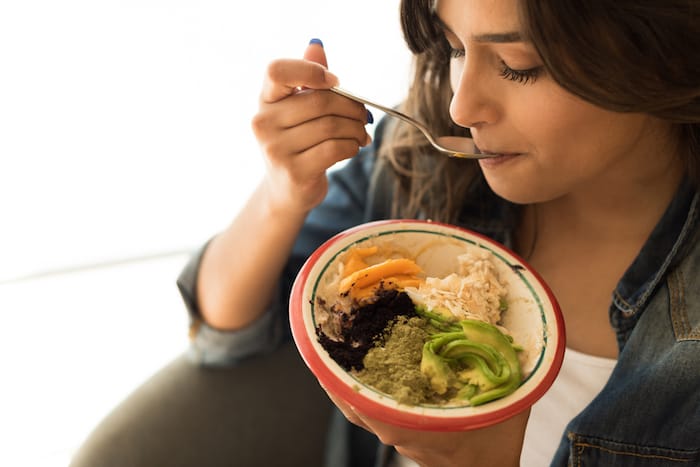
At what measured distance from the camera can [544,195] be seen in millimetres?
885

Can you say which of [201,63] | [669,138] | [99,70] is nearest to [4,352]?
[99,70]

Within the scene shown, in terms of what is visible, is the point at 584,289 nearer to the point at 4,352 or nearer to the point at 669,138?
the point at 669,138

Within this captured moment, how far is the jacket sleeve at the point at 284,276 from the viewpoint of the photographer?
3.87ft

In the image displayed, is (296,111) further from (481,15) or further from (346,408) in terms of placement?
(346,408)

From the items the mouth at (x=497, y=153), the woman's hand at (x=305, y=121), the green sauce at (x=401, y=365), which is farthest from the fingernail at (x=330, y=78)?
the green sauce at (x=401, y=365)

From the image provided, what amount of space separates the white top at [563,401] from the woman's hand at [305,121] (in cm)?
51

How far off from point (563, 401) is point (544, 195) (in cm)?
37

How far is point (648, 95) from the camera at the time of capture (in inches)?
28.9

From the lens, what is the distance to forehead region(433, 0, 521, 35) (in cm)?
71

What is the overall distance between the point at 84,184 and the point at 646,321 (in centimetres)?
151

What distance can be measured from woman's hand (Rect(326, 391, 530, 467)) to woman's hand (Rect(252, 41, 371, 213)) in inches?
15.1

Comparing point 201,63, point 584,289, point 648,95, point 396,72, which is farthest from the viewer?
point 396,72

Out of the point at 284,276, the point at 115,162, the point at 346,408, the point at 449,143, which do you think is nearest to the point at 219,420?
the point at 284,276

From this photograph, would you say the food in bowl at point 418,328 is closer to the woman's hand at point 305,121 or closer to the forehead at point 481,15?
the woman's hand at point 305,121
